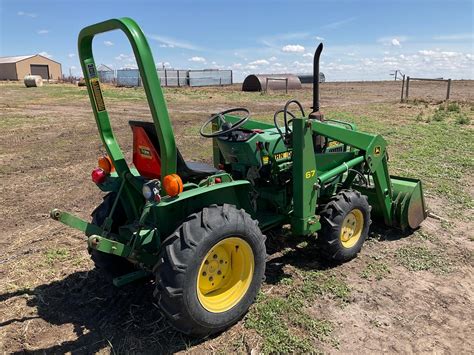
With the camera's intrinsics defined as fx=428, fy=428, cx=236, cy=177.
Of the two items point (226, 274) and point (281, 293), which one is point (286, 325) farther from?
point (226, 274)

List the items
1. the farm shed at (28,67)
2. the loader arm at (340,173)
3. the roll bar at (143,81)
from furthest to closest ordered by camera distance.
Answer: the farm shed at (28,67) → the loader arm at (340,173) → the roll bar at (143,81)

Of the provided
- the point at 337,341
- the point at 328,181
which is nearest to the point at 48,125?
the point at 328,181

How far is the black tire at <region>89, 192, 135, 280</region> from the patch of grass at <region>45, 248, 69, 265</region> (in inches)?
33.7

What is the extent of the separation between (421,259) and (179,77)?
39.0 meters

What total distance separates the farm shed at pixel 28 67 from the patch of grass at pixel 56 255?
62.8 m

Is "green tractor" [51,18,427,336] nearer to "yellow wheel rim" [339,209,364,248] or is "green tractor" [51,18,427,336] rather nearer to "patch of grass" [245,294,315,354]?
"yellow wheel rim" [339,209,364,248]

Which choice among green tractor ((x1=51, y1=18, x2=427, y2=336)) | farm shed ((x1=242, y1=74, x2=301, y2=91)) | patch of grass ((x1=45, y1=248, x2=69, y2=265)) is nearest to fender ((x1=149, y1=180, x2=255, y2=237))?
green tractor ((x1=51, y1=18, x2=427, y2=336))

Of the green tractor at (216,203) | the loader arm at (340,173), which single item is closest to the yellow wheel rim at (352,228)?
the green tractor at (216,203)

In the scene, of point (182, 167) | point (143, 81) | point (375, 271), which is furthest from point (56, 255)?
point (375, 271)

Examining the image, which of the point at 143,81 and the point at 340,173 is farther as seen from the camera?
the point at 340,173

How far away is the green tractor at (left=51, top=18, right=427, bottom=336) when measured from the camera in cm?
277

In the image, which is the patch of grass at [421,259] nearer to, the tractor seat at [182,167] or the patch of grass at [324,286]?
the patch of grass at [324,286]

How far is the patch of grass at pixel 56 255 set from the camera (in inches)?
167

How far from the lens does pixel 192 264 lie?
9.11 ft
